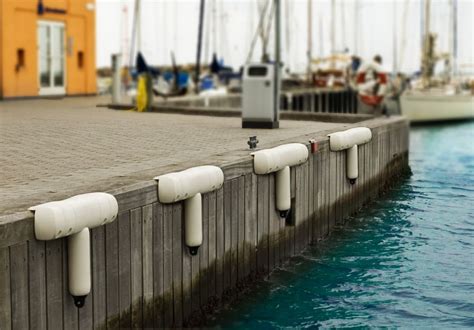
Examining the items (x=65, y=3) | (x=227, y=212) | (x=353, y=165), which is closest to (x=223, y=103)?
(x=65, y=3)

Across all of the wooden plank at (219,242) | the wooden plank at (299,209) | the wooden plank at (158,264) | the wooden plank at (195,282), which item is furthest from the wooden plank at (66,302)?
the wooden plank at (299,209)

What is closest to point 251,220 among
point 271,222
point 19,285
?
point 271,222

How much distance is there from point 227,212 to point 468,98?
39452 mm

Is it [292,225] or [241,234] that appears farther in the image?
[292,225]

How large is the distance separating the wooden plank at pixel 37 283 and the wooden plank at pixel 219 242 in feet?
10.4

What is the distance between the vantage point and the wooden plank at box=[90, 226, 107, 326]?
287 inches

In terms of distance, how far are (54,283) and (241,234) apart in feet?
12.4

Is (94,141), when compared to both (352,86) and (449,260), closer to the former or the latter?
(449,260)

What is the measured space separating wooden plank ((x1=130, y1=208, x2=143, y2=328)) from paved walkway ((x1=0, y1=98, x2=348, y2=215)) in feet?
1.20

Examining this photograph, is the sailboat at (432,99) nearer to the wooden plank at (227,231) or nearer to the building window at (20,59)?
the building window at (20,59)

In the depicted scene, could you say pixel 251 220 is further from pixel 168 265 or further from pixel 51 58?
pixel 51 58

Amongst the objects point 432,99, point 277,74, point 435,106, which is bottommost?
point 435,106

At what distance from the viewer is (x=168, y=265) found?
28.0ft

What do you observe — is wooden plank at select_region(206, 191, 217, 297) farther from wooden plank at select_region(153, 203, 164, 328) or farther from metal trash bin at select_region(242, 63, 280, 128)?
metal trash bin at select_region(242, 63, 280, 128)
